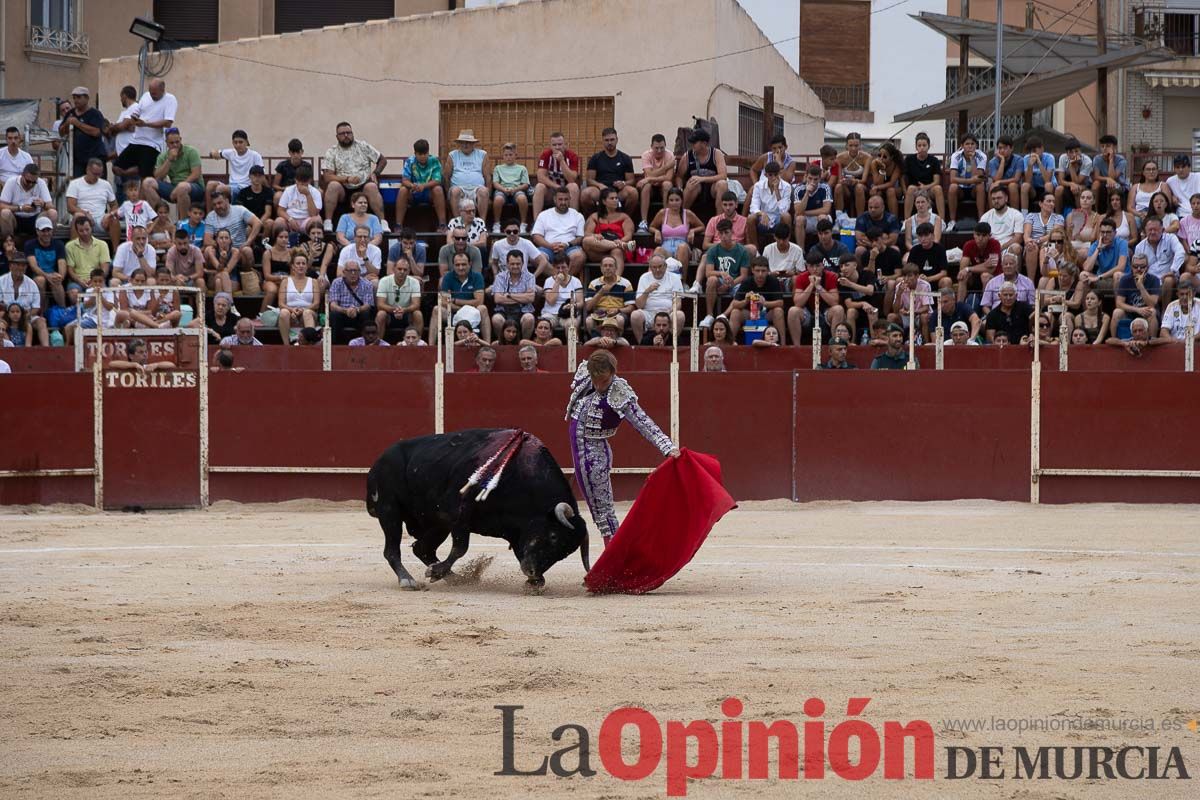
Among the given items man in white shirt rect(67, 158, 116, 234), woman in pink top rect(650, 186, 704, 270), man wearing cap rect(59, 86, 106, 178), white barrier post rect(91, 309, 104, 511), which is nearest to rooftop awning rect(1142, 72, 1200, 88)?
woman in pink top rect(650, 186, 704, 270)

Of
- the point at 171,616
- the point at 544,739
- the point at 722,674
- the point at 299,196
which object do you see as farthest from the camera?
the point at 299,196

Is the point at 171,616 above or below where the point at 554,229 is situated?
below

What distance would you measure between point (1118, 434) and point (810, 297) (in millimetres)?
2821

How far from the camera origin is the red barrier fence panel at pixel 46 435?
13.3 m

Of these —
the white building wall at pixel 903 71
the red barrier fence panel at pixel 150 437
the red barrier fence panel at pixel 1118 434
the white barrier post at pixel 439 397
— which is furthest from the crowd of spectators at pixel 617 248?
the white building wall at pixel 903 71

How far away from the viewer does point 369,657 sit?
21.1 feet

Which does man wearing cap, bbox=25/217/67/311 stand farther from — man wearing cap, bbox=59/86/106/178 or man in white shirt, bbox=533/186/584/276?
man in white shirt, bbox=533/186/584/276

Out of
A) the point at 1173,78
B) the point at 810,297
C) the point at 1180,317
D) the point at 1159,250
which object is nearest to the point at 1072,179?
the point at 1159,250

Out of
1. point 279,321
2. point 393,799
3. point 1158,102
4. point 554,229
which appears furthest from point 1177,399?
point 1158,102

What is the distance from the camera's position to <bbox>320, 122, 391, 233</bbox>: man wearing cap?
1595cm

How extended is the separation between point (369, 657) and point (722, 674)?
143cm

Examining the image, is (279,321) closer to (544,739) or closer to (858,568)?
(858,568)

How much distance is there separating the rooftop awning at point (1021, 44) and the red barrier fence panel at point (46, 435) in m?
13.0

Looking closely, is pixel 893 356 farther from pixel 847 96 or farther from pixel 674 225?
pixel 847 96
